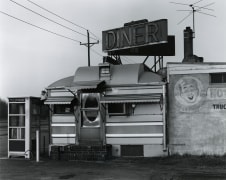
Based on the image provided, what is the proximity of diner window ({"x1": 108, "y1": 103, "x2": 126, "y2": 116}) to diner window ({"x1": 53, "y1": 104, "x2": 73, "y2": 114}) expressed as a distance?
201cm

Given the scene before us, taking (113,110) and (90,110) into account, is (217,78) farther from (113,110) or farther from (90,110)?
(90,110)

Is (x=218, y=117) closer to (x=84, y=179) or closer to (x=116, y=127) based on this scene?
(x=116, y=127)

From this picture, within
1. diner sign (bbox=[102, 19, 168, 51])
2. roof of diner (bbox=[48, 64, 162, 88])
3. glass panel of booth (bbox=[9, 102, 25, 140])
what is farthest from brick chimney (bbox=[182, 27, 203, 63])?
glass panel of booth (bbox=[9, 102, 25, 140])

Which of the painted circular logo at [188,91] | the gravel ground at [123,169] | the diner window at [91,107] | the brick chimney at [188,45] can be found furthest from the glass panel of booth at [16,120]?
the brick chimney at [188,45]

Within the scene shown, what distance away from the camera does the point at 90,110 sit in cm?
1670

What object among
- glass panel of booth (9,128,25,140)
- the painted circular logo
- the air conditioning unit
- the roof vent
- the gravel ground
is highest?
the roof vent

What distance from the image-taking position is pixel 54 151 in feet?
53.2

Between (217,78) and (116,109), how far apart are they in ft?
16.0

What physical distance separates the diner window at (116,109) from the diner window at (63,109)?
6.59 feet

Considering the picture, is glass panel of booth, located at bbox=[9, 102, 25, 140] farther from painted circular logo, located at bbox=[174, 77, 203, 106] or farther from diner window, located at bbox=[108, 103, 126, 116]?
painted circular logo, located at bbox=[174, 77, 203, 106]

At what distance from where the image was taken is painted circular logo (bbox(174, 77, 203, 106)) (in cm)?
1563

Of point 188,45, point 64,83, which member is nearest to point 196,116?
point 188,45

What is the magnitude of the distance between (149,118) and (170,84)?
1.87m

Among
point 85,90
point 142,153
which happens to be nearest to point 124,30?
point 85,90
